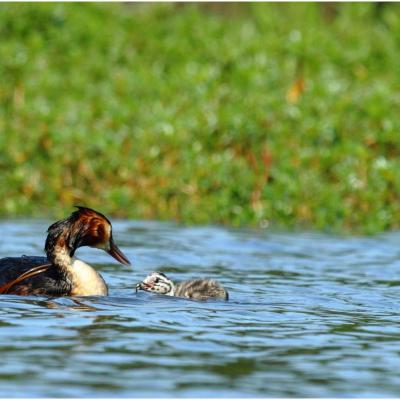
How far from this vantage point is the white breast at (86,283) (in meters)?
10.3

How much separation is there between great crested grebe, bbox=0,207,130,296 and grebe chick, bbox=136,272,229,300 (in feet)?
1.48

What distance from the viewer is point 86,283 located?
1030 centimetres

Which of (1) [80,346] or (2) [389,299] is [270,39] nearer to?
(2) [389,299]

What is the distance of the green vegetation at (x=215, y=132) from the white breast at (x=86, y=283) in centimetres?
529

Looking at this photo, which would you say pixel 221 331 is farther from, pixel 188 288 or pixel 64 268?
pixel 64 268

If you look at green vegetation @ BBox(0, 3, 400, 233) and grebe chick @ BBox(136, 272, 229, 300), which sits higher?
green vegetation @ BBox(0, 3, 400, 233)

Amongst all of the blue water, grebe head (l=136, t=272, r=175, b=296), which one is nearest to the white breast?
the blue water

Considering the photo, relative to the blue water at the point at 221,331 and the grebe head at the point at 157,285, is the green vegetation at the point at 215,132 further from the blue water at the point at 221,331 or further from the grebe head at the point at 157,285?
the grebe head at the point at 157,285

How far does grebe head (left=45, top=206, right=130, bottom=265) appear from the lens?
1044cm

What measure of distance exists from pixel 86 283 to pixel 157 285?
642mm

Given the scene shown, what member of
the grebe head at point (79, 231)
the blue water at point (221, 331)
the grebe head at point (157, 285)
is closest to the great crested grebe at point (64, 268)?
the grebe head at point (79, 231)

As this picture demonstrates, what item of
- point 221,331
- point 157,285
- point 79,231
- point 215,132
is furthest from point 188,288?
point 215,132

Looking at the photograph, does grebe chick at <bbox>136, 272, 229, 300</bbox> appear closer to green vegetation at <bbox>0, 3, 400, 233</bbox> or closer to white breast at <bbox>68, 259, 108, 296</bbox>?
white breast at <bbox>68, 259, 108, 296</bbox>

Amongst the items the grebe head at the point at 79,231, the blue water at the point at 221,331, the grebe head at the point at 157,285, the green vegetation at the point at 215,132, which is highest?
the green vegetation at the point at 215,132
